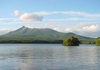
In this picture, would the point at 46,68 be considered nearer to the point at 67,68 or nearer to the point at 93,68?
the point at 67,68

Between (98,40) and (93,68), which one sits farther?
(98,40)

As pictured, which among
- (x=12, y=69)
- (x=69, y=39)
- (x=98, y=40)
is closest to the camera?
(x=12, y=69)

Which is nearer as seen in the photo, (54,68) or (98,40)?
(54,68)

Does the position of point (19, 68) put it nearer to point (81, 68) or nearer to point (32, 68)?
point (32, 68)

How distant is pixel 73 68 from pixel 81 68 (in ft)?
3.98

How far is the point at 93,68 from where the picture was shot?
4134 centimetres

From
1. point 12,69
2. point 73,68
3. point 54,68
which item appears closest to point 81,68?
point 73,68

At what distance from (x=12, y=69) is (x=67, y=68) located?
7755mm

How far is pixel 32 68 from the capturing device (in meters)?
41.2

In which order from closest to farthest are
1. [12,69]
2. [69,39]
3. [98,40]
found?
[12,69], [69,39], [98,40]

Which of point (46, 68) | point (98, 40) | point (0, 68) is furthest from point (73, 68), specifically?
point (98, 40)

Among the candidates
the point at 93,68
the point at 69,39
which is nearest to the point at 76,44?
the point at 69,39

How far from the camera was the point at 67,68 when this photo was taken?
40969 mm

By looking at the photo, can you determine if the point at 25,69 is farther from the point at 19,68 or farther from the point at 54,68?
the point at 54,68
